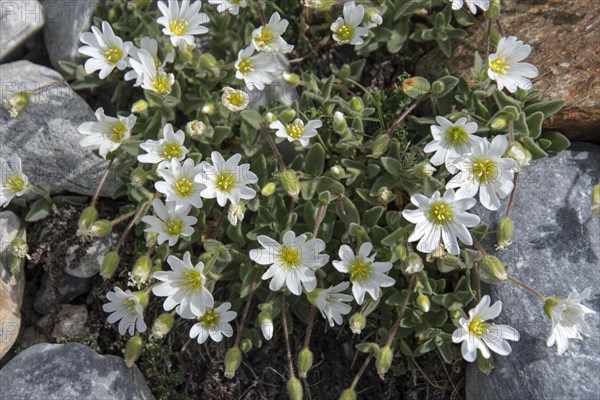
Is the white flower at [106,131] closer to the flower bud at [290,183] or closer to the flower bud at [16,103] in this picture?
the flower bud at [16,103]

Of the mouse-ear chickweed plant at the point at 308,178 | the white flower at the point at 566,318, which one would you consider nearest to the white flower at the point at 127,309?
the mouse-ear chickweed plant at the point at 308,178

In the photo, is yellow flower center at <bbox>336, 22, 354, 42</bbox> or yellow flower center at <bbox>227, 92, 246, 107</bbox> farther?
yellow flower center at <bbox>336, 22, 354, 42</bbox>

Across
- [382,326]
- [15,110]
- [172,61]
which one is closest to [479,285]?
[382,326]

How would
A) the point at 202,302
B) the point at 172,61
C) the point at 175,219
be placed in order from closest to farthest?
the point at 202,302 < the point at 175,219 < the point at 172,61

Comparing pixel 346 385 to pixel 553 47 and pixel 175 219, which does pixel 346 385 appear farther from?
pixel 553 47

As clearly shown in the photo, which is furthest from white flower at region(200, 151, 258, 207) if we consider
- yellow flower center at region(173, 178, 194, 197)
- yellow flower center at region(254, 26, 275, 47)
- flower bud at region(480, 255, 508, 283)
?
flower bud at region(480, 255, 508, 283)

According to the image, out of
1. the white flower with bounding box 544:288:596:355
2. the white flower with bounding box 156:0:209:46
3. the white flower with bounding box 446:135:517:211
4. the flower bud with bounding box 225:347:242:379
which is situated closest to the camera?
the white flower with bounding box 544:288:596:355

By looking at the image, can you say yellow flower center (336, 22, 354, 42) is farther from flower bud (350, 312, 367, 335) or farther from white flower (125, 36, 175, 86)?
flower bud (350, 312, 367, 335)
